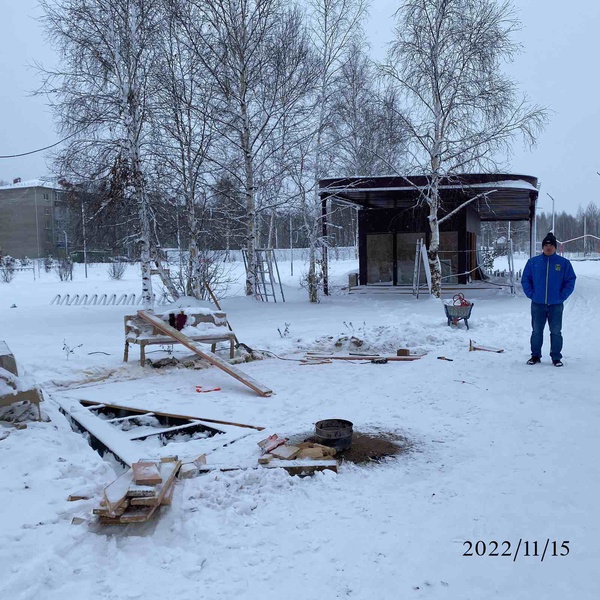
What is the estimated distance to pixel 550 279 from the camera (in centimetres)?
763

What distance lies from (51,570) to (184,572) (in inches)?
26.7

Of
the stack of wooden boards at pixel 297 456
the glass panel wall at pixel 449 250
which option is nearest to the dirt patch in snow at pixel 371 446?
the stack of wooden boards at pixel 297 456

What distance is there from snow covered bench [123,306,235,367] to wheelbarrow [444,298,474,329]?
472cm

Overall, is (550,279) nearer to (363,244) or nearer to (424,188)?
(424,188)

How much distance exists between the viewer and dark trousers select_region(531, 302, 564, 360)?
7504mm

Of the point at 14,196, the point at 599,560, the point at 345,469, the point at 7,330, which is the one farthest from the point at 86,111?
the point at 14,196

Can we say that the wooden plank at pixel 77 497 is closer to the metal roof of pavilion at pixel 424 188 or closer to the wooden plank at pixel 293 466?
the wooden plank at pixel 293 466

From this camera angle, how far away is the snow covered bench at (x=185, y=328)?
806cm

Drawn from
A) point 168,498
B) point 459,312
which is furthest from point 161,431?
point 459,312

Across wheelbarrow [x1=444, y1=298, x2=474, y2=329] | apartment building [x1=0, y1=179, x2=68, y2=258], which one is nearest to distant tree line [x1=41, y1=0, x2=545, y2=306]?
wheelbarrow [x1=444, y1=298, x2=474, y2=329]

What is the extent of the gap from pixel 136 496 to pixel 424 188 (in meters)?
14.6

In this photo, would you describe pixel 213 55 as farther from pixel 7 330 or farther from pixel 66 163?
pixel 7 330

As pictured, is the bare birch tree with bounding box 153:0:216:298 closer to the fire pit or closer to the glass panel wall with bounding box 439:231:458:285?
the glass panel wall with bounding box 439:231:458:285

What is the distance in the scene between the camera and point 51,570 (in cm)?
281
